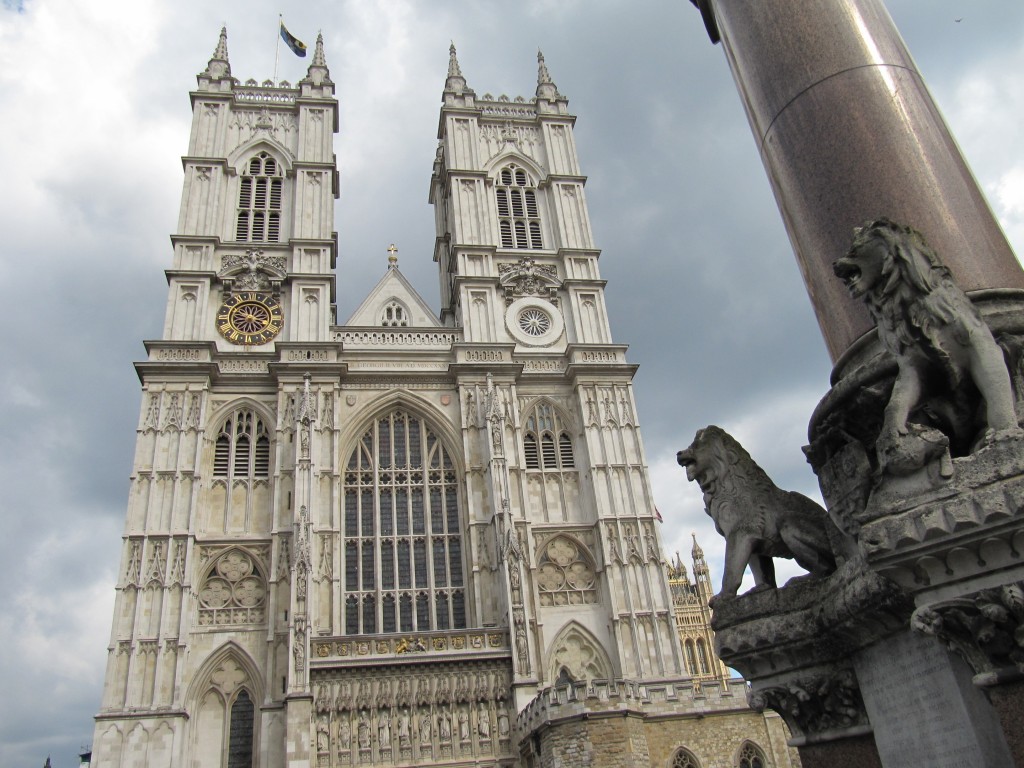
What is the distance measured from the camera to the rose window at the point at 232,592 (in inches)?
861

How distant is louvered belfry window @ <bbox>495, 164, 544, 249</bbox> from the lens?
30.4 m

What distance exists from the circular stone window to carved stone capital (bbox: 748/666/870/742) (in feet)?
77.3

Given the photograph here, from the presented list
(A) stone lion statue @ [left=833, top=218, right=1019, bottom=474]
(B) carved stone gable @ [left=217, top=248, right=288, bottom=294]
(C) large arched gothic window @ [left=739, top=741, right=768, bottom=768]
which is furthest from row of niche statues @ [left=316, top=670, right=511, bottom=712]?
(A) stone lion statue @ [left=833, top=218, right=1019, bottom=474]

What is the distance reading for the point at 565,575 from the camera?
23.8m

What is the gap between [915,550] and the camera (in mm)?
3213

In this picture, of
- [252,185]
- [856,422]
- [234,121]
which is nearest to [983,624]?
[856,422]

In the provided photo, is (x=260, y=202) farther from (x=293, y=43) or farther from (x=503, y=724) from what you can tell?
(x=503, y=724)

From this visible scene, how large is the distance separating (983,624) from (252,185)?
2988 centimetres

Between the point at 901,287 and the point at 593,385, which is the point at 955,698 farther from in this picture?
the point at 593,385

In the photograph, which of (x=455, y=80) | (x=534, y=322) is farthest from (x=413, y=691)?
(x=455, y=80)

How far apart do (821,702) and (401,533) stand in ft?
67.5

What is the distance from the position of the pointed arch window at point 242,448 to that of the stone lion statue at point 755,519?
21.0m

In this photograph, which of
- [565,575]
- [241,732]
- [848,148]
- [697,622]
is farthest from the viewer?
[697,622]

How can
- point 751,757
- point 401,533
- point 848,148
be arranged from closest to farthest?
point 848,148 → point 751,757 → point 401,533
